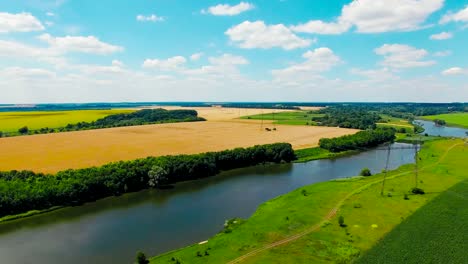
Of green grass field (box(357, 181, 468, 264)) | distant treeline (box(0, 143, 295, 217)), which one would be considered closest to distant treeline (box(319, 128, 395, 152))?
distant treeline (box(0, 143, 295, 217))

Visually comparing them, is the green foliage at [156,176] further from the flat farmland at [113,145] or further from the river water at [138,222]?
the flat farmland at [113,145]

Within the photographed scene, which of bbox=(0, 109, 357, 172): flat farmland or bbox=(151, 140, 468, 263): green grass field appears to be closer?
bbox=(151, 140, 468, 263): green grass field

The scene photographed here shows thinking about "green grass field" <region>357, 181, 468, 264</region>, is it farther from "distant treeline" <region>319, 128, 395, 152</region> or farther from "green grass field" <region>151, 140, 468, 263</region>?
"distant treeline" <region>319, 128, 395, 152</region>

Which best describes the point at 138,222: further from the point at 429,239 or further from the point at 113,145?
the point at 113,145

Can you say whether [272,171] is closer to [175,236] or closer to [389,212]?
[389,212]

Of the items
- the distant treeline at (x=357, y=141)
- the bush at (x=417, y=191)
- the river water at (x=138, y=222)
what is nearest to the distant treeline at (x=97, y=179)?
the river water at (x=138, y=222)

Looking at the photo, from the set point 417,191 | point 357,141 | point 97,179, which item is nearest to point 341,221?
point 417,191
